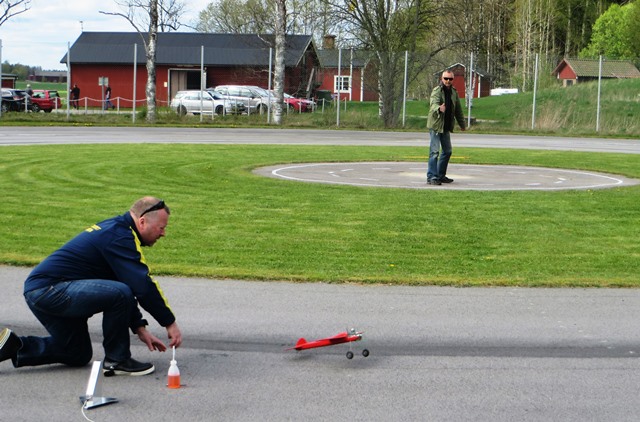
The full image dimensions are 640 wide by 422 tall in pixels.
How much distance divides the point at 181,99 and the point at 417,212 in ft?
116

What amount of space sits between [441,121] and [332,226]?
4.94m

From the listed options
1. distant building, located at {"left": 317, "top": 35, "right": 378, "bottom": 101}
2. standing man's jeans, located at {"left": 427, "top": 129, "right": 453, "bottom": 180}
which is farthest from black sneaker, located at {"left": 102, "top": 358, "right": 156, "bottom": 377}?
distant building, located at {"left": 317, "top": 35, "right": 378, "bottom": 101}

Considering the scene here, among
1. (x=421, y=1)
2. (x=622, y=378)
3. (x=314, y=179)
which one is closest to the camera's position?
(x=622, y=378)

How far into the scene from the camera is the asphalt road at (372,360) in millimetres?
5887

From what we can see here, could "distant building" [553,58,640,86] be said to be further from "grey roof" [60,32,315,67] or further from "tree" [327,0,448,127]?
"grey roof" [60,32,315,67]

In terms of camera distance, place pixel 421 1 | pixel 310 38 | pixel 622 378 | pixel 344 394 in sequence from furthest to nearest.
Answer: pixel 310 38, pixel 421 1, pixel 622 378, pixel 344 394

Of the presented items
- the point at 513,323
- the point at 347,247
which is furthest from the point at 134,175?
the point at 513,323

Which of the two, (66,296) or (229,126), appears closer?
(66,296)

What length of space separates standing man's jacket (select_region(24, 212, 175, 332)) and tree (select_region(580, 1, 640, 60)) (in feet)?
279

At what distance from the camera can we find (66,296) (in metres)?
6.44

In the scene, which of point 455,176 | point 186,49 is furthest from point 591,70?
point 186,49

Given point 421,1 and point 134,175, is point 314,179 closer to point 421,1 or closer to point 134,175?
point 134,175

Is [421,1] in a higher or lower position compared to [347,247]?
higher

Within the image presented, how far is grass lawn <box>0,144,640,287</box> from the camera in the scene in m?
10.1
